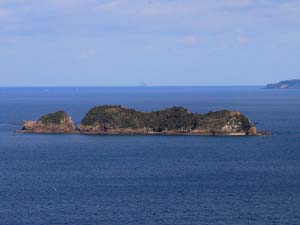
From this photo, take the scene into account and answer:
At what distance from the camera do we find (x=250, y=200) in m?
97.5

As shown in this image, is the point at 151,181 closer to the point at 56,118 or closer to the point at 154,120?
the point at 154,120

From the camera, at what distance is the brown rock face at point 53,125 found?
19600cm

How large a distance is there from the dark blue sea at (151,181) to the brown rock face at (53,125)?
20.8 meters

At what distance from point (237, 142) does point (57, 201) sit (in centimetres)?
7714

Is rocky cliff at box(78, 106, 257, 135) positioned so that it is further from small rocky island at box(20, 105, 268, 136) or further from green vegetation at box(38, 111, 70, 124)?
green vegetation at box(38, 111, 70, 124)

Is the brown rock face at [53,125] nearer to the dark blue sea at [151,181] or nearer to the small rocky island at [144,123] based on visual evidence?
the small rocky island at [144,123]

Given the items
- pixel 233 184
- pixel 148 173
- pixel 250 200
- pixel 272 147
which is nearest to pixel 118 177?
pixel 148 173

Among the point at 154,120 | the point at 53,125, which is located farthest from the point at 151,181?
the point at 53,125

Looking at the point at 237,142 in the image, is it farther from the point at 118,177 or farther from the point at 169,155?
the point at 118,177

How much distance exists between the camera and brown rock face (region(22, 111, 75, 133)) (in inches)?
7717

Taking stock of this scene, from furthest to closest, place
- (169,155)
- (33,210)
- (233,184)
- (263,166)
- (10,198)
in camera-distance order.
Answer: (169,155) → (263,166) → (233,184) → (10,198) → (33,210)

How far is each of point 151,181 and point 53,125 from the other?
88693 mm

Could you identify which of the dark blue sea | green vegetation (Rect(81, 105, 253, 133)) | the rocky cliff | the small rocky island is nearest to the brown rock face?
the small rocky island

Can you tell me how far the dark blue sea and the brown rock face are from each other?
20.8m
